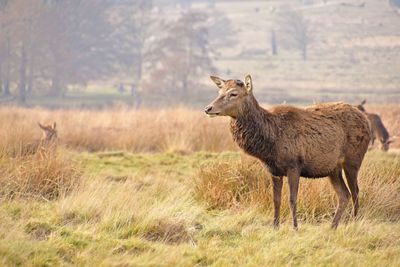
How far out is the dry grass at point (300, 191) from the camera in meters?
11.2

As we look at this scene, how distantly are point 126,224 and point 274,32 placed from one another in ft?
200

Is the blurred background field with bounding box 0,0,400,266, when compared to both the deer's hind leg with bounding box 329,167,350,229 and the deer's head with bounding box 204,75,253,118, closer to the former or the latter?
the deer's hind leg with bounding box 329,167,350,229

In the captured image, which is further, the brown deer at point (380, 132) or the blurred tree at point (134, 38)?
the blurred tree at point (134, 38)

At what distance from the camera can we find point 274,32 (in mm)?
69062

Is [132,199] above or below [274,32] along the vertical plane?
below

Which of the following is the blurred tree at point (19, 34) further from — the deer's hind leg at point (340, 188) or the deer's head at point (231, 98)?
the deer's head at point (231, 98)

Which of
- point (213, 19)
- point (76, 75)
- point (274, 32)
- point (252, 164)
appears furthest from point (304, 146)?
point (213, 19)

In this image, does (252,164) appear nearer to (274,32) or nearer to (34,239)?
(34,239)

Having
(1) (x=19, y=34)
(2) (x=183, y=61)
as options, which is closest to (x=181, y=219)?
(1) (x=19, y=34)

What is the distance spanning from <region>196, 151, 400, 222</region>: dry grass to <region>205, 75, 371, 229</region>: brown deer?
0.58 meters

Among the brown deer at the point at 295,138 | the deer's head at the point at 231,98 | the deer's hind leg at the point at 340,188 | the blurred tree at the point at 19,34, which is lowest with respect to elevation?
the deer's hind leg at the point at 340,188

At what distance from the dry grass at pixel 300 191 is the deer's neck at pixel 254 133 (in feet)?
4.08

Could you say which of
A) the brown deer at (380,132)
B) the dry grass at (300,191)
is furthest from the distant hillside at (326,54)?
the dry grass at (300,191)

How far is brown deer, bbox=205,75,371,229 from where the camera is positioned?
32.9ft
